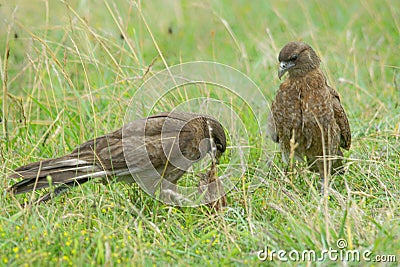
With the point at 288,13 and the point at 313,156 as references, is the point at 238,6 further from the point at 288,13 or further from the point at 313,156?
the point at 313,156

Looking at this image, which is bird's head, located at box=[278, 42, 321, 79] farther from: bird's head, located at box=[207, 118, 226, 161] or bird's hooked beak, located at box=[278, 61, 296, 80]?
bird's head, located at box=[207, 118, 226, 161]

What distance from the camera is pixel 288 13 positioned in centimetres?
966

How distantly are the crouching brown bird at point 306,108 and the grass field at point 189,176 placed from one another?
249mm

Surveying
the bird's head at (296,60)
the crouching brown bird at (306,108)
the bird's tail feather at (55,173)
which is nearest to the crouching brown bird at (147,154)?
the bird's tail feather at (55,173)

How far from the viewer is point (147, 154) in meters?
4.80

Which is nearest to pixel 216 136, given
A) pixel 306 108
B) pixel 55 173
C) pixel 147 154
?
pixel 147 154

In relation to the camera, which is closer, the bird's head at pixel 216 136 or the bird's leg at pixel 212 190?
the bird's leg at pixel 212 190

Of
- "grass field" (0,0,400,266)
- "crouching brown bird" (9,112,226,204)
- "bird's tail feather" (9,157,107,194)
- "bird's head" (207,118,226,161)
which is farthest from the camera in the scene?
"bird's head" (207,118,226,161)

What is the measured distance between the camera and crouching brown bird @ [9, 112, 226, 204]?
186 inches

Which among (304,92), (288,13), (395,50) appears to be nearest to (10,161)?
(304,92)

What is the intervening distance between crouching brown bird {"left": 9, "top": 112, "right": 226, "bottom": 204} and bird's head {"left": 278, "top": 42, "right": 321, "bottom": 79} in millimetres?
755

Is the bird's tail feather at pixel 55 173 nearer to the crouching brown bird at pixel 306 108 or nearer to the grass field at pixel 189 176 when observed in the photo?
the grass field at pixel 189 176

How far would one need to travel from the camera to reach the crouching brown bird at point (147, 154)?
4.73 m

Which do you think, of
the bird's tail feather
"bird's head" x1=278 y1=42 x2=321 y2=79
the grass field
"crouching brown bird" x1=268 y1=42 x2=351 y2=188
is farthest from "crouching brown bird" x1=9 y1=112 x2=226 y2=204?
"bird's head" x1=278 y1=42 x2=321 y2=79
